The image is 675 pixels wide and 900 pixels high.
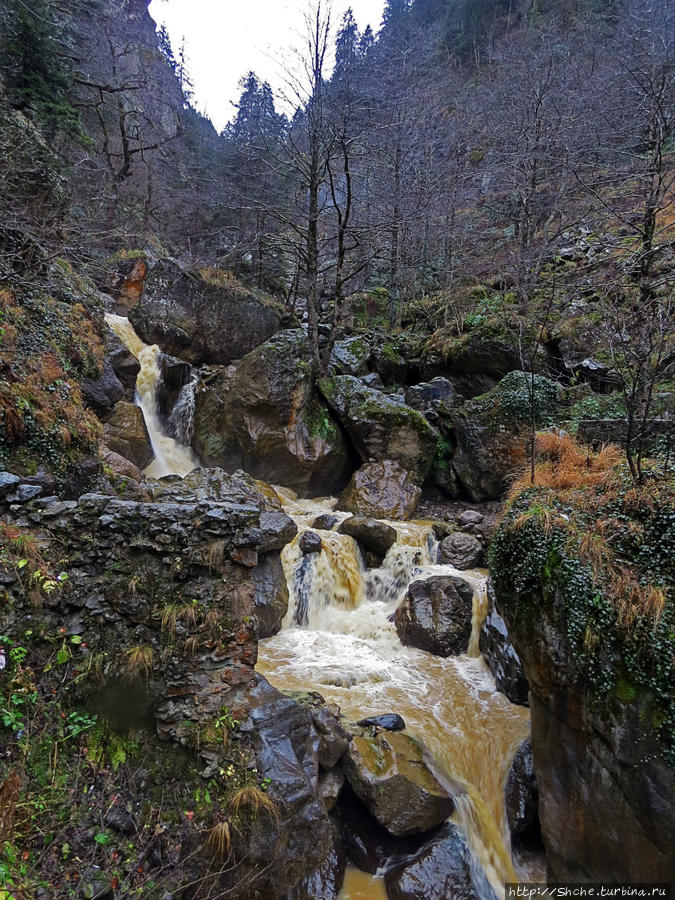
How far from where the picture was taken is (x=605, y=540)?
3.74m

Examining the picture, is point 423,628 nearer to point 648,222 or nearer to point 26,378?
point 26,378

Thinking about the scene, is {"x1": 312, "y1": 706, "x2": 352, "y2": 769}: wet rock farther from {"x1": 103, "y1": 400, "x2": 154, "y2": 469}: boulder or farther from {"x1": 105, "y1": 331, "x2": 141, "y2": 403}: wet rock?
{"x1": 105, "y1": 331, "x2": 141, "y2": 403}: wet rock

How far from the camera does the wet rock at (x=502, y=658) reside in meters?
5.51

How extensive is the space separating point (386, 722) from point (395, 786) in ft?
2.68

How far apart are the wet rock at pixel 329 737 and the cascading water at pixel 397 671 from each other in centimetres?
66

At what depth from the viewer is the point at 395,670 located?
6105mm

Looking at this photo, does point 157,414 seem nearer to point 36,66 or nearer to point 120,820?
point 36,66

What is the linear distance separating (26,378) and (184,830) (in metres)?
5.93

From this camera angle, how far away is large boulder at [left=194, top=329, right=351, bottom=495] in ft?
36.3

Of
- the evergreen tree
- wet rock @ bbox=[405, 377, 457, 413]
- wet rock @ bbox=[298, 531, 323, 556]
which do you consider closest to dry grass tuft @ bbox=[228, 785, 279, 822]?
wet rock @ bbox=[298, 531, 323, 556]

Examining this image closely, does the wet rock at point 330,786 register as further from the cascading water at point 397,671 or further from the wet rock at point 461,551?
the wet rock at point 461,551

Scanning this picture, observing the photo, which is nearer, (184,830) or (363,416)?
(184,830)

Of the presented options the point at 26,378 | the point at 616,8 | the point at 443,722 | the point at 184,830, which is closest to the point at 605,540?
the point at 443,722

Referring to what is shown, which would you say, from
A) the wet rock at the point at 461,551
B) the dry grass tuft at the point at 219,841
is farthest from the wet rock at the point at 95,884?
the wet rock at the point at 461,551
